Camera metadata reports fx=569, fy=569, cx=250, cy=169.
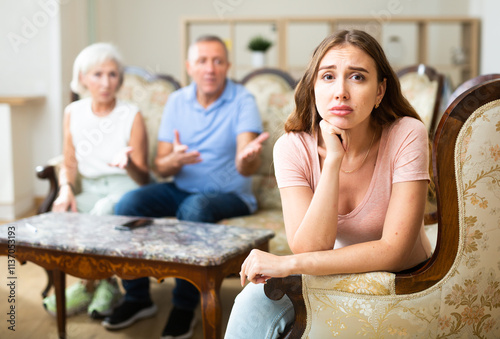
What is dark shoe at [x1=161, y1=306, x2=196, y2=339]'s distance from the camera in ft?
6.65

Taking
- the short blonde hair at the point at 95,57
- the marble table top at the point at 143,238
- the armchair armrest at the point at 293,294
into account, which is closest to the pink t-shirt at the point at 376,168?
the armchair armrest at the point at 293,294

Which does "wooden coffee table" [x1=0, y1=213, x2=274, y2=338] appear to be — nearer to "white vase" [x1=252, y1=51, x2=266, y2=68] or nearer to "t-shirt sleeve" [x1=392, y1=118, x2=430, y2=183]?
"t-shirt sleeve" [x1=392, y1=118, x2=430, y2=183]

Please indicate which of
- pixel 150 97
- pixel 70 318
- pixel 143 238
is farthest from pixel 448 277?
pixel 150 97

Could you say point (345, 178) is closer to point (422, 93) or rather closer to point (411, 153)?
point (411, 153)

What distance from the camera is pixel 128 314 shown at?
221 centimetres

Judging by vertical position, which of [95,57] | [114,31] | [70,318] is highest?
[114,31]

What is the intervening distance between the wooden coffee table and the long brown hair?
489mm

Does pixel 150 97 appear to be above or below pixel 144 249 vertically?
above

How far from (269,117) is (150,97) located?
68 cm

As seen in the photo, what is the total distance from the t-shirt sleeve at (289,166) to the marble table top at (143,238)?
1.31 ft

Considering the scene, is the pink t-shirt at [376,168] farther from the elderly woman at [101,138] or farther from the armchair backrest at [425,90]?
the elderly woman at [101,138]

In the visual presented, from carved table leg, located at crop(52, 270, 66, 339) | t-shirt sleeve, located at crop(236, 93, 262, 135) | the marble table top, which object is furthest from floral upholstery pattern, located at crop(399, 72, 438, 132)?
carved table leg, located at crop(52, 270, 66, 339)

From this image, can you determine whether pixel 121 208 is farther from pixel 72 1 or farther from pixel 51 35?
pixel 72 1

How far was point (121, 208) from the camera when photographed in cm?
240
